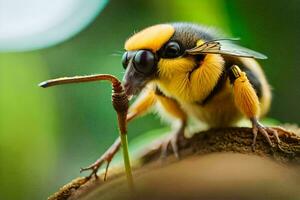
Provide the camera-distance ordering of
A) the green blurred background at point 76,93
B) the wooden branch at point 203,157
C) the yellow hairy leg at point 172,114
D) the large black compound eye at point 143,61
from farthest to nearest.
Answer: the green blurred background at point 76,93
the yellow hairy leg at point 172,114
the large black compound eye at point 143,61
the wooden branch at point 203,157

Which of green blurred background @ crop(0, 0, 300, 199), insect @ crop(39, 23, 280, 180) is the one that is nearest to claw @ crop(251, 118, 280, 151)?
insect @ crop(39, 23, 280, 180)

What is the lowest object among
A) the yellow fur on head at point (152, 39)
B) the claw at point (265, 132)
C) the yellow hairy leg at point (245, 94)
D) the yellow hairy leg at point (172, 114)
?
the yellow hairy leg at point (172, 114)

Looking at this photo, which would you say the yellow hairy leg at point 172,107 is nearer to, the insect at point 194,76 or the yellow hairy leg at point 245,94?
the insect at point 194,76

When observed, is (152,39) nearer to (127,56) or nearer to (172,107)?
(127,56)

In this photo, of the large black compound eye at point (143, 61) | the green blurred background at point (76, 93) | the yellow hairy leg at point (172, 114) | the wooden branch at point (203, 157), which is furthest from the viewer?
the green blurred background at point (76, 93)

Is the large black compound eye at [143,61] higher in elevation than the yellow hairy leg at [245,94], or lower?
higher

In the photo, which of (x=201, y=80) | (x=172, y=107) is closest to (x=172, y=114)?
(x=172, y=107)

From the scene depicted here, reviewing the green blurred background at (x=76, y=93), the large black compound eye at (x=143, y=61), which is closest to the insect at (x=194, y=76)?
the large black compound eye at (x=143, y=61)

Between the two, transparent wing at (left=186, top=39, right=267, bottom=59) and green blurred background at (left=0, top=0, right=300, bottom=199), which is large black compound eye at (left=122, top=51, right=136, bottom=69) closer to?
transparent wing at (left=186, top=39, right=267, bottom=59)
